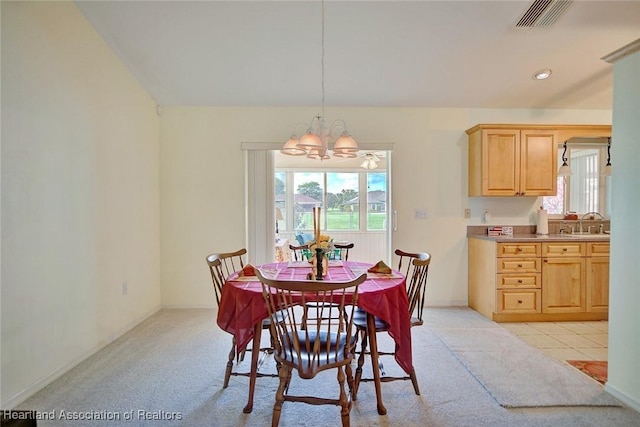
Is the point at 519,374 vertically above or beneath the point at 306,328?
beneath

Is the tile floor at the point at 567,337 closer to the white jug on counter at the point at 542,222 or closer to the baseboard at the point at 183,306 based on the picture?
the white jug on counter at the point at 542,222

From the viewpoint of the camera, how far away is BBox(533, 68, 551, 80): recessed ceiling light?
11.5 feet

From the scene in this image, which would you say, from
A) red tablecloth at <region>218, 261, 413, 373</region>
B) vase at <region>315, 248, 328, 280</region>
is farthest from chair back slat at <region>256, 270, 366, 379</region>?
vase at <region>315, 248, 328, 280</region>

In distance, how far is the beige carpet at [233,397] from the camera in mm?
1954

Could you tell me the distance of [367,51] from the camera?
10.6 ft

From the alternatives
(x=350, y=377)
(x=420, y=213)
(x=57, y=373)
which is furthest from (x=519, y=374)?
(x=57, y=373)

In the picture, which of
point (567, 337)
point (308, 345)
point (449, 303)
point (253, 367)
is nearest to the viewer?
point (308, 345)

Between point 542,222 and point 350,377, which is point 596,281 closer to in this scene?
point 542,222

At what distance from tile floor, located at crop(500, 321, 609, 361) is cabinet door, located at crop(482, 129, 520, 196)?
1.41 meters

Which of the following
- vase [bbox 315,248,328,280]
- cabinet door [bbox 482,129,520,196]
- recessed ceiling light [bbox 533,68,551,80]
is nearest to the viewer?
vase [bbox 315,248,328,280]

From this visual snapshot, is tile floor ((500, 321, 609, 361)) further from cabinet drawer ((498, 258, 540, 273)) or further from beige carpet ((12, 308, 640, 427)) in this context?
cabinet drawer ((498, 258, 540, 273))

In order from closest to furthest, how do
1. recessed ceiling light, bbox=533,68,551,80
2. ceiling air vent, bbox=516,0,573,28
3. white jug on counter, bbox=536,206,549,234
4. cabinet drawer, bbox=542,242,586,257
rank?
1. ceiling air vent, bbox=516,0,573,28
2. recessed ceiling light, bbox=533,68,551,80
3. cabinet drawer, bbox=542,242,586,257
4. white jug on counter, bbox=536,206,549,234

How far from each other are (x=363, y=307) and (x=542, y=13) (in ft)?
8.59

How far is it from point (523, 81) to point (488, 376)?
2.92 metres
